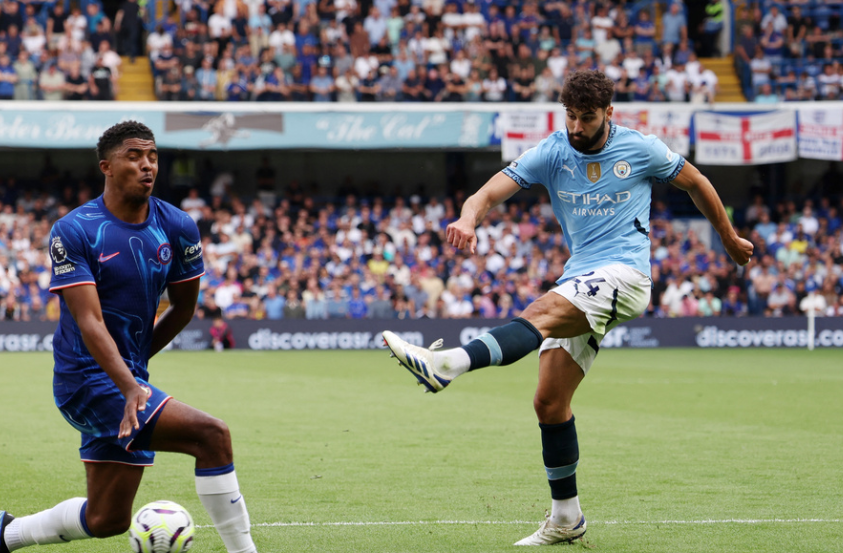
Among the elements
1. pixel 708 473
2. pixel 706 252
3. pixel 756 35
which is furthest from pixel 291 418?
pixel 756 35

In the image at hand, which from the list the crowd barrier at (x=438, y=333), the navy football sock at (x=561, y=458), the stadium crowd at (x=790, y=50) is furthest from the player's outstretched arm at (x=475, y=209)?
the stadium crowd at (x=790, y=50)

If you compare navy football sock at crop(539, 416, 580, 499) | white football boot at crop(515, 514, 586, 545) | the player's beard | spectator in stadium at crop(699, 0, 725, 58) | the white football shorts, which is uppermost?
spectator in stadium at crop(699, 0, 725, 58)

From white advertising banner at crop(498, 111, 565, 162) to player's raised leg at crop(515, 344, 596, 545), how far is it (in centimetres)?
1945

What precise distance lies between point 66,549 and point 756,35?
88.6 ft

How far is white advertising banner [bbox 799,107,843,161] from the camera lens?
84.9 feet

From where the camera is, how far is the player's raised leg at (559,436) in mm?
5773

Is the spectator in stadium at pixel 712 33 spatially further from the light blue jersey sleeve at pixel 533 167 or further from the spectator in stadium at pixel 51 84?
the light blue jersey sleeve at pixel 533 167

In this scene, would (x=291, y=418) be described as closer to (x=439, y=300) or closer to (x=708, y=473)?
(x=708, y=473)

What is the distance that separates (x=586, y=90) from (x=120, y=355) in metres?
2.67

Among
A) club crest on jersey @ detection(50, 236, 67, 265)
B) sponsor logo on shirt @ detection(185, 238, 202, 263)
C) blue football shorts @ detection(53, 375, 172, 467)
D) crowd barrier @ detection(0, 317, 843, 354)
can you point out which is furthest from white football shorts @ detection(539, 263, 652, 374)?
crowd barrier @ detection(0, 317, 843, 354)

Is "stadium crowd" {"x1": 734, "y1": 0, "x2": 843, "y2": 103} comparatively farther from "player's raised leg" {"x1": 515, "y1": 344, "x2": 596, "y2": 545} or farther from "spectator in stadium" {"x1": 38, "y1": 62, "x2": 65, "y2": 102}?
"player's raised leg" {"x1": 515, "y1": 344, "x2": 596, "y2": 545}

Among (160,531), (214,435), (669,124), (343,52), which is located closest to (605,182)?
(214,435)

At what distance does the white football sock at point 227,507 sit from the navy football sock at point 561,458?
2.10 metres

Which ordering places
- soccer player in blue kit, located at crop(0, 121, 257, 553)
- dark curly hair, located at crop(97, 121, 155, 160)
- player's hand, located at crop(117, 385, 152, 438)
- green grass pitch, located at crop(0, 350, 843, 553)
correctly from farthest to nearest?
green grass pitch, located at crop(0, 350, 843, 553) < dark curly hair, located at crop(97, 121, 155, 160) < soccer player in blue kit, located at crop(0, 121, 257, 553) < player's hand, located at crop(117, 385, 152, 438)
